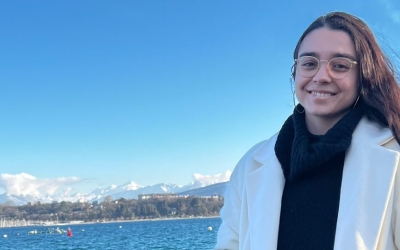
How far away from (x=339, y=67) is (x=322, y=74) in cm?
7

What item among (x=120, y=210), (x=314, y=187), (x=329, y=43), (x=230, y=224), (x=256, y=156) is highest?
(x=120, y=210)

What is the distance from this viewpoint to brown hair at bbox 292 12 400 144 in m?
1.71

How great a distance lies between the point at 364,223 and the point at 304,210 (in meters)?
0.25

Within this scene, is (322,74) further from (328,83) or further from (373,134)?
(373,134)

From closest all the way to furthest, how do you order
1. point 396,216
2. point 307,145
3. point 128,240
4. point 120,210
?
point 396,216 < point 307,145 < point 128,240 < point 120,210

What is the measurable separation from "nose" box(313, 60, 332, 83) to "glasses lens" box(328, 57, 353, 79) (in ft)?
0.05

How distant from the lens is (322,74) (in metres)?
1.78

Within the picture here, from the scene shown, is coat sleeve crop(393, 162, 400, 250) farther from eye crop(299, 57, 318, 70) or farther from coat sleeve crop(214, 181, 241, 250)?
coat sleeve crop(214, 181, 241, 250)

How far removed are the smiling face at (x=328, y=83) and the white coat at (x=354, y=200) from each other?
11cm

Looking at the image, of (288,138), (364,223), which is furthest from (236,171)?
(364,223)

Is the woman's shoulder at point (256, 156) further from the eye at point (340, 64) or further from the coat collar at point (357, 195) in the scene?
the eye at point (340, 64)

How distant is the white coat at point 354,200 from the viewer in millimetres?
1574

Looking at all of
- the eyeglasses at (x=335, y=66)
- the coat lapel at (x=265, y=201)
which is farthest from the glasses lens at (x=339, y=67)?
the coat lapel at (x=265, y=201)

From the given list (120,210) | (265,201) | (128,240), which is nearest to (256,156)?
(265,201)
